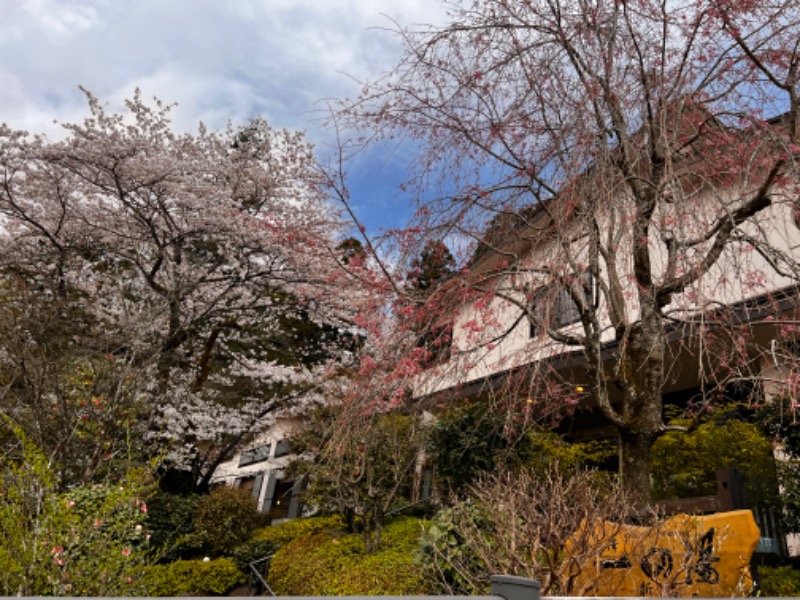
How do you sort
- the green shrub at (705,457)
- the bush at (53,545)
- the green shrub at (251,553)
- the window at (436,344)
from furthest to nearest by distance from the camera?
the green shrub at (251,553)
the green shrub at (705,457)
the window at (436,344)
the bush at (53,545)

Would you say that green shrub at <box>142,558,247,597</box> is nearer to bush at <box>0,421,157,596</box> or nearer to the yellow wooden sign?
bush at <box>0,421,157,596</box>

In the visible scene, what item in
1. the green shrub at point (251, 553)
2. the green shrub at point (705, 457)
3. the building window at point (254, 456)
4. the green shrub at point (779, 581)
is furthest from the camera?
the building window at point (254, 456)

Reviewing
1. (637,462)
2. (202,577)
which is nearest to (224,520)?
(202,577)

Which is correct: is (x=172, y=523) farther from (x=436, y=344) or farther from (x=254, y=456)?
(x=254, y=456)

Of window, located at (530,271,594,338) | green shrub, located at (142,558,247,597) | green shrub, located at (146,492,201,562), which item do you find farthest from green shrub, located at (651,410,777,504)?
green shrub, located at (146,492,201,562)

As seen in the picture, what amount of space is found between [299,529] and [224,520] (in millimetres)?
1529

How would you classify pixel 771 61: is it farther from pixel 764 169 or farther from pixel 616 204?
pixel 616 204

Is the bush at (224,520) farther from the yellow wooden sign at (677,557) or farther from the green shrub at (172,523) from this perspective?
the yellow wooden sign at (677,557)

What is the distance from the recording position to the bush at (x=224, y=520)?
37.8 ft

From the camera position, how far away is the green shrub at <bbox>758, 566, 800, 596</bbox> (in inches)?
246

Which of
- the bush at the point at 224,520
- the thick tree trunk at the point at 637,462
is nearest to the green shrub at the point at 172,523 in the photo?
the bush at the point at 224,520

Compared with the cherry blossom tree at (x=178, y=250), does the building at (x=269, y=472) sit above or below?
below

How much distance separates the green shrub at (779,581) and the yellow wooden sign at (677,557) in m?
2.49

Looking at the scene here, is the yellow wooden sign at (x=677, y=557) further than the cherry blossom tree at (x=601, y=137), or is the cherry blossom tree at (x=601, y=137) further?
the cherry blossom tree at (x=601, y=137)
